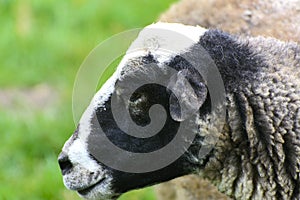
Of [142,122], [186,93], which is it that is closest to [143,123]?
[142,122]

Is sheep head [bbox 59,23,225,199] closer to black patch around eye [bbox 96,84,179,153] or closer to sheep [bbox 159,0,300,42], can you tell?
black patch around eye [bbox 96,84,179,153]

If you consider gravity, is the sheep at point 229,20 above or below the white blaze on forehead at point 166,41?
below

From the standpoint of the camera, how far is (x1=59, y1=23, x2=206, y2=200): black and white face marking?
10.4 feet

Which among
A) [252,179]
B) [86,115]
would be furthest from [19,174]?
[252,179]

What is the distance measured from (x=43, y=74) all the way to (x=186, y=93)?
144 inches

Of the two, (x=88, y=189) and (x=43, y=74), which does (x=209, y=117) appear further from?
(x=43, y=74)

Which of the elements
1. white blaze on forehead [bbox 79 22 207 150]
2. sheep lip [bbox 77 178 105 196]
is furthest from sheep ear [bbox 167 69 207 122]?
sheep lip [bbox 77 178 105 196]

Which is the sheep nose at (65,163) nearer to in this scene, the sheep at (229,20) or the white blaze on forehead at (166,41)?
the white blaze on forehead at (166,41)

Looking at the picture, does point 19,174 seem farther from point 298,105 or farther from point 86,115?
point 298,105

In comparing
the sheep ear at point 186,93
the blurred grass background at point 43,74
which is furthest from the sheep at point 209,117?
the blurred grass background at point 43,74

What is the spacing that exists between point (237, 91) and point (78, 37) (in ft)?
13.1

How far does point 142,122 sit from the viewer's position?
3223 millimetres

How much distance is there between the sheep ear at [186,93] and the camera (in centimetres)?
309

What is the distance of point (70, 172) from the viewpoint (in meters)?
3.30
